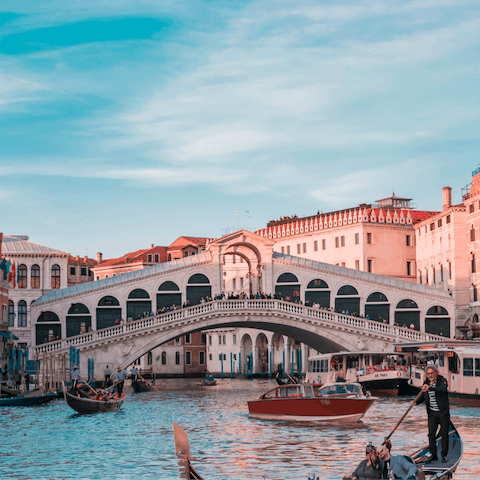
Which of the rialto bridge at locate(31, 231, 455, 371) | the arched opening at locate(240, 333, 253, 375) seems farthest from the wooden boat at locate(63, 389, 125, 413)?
the arched opening at locate(240, 333, 253, 375)

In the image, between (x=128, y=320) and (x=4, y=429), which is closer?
(x=4, y=429)

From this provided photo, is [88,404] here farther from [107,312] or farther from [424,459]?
[107,312]

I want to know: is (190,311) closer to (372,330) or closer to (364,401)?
(372,330)

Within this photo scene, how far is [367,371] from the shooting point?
40.2m

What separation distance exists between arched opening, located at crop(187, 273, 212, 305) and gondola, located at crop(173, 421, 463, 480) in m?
36.3

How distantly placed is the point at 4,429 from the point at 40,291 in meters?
37.8

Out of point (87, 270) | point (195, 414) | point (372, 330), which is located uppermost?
point (87, 270)

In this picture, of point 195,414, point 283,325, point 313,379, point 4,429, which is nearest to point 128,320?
point 283,325

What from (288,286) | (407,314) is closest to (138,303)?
(288,286)

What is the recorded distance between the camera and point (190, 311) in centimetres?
4675

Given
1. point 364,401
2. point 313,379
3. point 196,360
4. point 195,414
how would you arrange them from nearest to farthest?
point 364,401 < point 195,414 < point 313,379 < point 196,360

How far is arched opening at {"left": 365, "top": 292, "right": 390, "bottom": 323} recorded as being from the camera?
52750 mm

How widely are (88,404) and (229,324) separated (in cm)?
2042

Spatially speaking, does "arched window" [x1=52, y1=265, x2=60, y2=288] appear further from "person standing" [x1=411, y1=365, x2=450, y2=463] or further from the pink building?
"person standing" [x1=411, y1=365, x2=450, y2=463]
